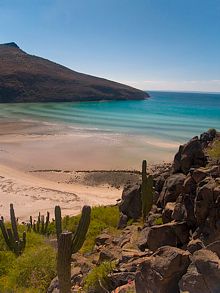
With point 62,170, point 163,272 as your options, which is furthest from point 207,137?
point 62,170

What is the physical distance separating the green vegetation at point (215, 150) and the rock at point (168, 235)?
18.9 ft

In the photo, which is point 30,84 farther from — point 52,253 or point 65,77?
point 52,253

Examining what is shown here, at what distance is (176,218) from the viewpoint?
11.6 metres

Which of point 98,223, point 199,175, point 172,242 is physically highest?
point 199,175

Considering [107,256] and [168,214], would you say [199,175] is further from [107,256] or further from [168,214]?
[107,256]

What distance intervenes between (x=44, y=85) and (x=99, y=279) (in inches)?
5501

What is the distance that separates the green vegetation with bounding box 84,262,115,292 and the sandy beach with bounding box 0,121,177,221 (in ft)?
42.9

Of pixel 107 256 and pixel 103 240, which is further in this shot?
pixel 103 240

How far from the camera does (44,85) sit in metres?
145

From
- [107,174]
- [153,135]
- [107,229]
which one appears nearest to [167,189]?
[107,229]

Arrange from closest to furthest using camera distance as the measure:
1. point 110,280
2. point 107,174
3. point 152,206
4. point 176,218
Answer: point 110,280, point 176,218, point 152,206, point 107,174

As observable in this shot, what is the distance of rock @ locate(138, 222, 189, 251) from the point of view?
1087 centimetres

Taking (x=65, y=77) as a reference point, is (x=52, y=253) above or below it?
below

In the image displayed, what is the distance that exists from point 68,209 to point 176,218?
1401 centimetres
